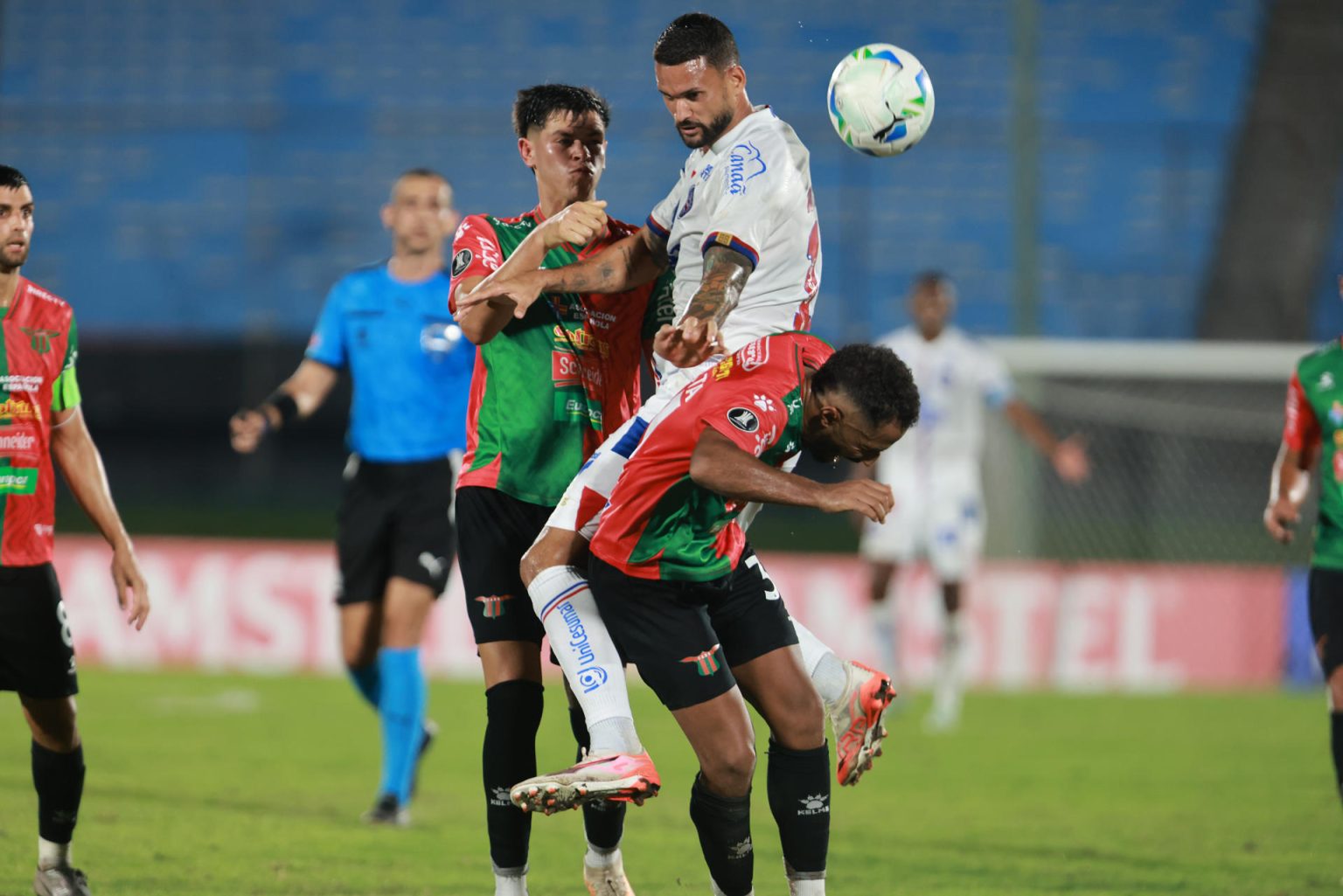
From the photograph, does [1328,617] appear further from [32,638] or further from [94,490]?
[32,638]

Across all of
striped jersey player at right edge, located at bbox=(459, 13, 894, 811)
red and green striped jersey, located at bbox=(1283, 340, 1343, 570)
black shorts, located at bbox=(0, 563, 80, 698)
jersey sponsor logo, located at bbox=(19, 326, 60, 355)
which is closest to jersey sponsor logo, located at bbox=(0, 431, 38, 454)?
jersey sponsor logo, located at bbox=(19, 326, 60, 355)

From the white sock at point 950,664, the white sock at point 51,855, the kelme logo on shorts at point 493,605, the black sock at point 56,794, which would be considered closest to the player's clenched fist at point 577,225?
the kelme logo on shorts at point 493,605

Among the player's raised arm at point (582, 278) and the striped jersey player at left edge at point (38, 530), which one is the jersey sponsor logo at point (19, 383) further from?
the player's raised arm at point (582, 278)

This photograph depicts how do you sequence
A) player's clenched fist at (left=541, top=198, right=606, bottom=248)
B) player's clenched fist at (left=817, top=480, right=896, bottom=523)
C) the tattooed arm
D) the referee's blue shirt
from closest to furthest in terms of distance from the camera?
1. player's clenched fist at (left=817, top=480, right=896, bottom=523)
2. the tattooed arm
3. player's clenched fist at (left=541, top=198, right=606, bottom=248)
4. the referee's blue shirt

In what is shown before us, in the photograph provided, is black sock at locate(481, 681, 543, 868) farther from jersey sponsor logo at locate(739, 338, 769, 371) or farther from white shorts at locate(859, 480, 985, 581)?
white shorts at locate(859, 480, 985, 581)

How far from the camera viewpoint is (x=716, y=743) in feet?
15.9

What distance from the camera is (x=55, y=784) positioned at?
556cm

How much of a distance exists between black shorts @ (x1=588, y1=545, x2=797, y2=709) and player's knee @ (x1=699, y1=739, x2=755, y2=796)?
0.17 metres

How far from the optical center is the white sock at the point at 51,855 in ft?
18.3

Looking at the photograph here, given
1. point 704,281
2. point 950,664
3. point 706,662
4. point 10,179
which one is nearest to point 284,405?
point 10,179

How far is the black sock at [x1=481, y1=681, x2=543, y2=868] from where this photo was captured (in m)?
5.30

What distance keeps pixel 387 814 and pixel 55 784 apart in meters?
2.07

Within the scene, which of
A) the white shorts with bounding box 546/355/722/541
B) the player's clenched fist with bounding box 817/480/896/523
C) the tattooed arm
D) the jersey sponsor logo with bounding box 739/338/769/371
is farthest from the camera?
the white shorts with bounding box 546/355/722/541

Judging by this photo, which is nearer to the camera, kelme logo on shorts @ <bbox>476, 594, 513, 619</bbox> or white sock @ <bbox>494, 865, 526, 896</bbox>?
white sock @ <bbox>494, 865, 526, 896</bbox>
